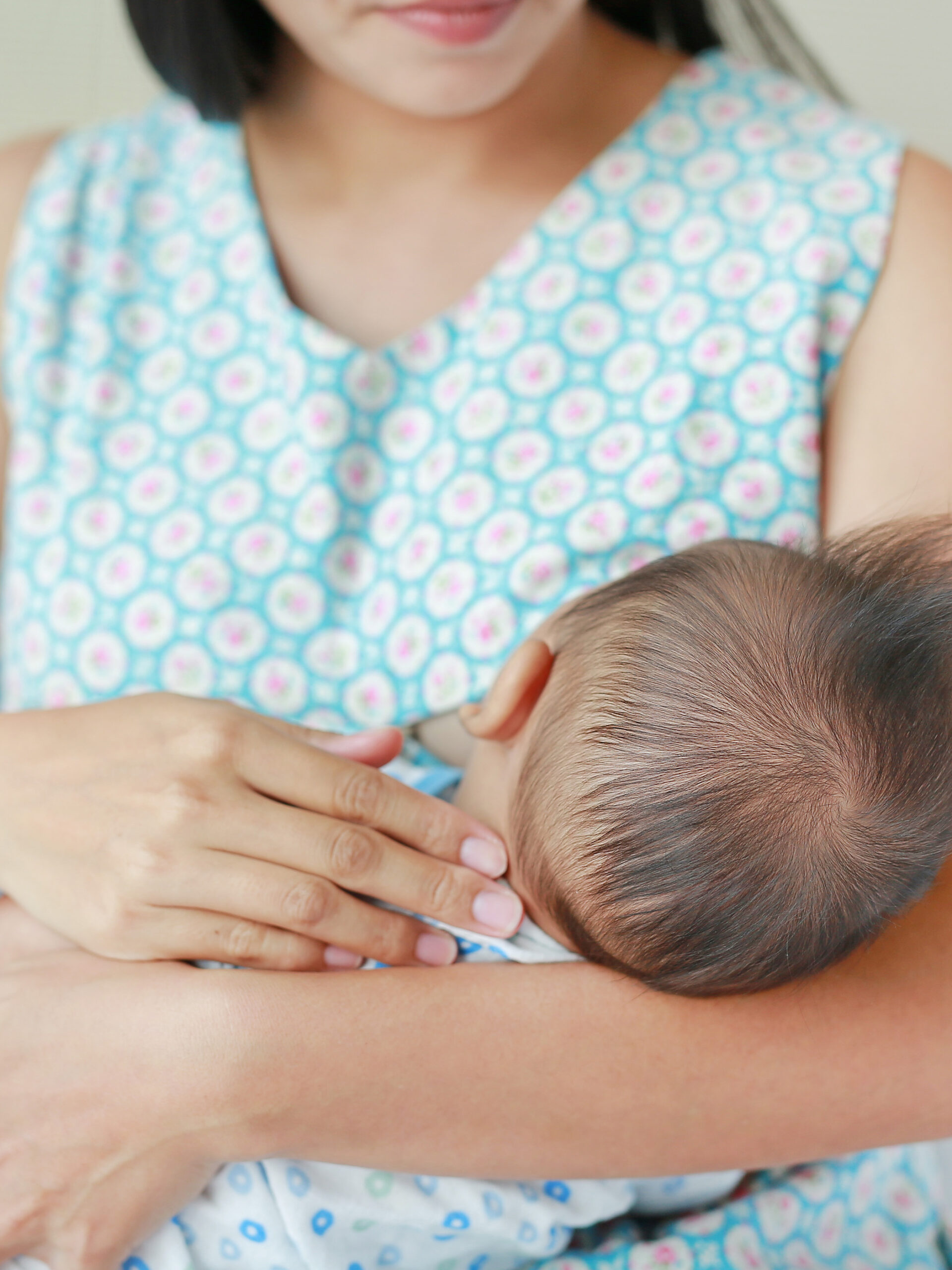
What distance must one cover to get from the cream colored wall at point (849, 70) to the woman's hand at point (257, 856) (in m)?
1.51

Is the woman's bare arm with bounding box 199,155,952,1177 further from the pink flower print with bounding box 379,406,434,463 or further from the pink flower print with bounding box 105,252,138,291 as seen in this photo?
the pink flower print with bounding box 105,252,138,291

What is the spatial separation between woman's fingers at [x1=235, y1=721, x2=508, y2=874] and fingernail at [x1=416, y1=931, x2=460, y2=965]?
0.03 metres

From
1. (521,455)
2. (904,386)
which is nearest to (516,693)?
(521,455)

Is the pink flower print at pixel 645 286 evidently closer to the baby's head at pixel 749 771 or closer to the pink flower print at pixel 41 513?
the baby's head at pixel 749 771

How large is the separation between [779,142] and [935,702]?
0.65 m

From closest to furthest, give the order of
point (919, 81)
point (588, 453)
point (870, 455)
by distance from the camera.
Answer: point (870, 455)
point (588, 453)
point (919, 81)

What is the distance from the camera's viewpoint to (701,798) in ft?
2.34

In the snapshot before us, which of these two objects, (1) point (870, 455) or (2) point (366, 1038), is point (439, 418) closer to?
(1) point (870, 455)

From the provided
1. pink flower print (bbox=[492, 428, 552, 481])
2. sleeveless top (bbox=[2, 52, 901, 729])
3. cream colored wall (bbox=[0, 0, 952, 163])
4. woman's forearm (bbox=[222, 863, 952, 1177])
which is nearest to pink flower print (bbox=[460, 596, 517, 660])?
sleeveless top (bbox=[2, 52, 901, 729])

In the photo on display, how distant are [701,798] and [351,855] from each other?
0.25m

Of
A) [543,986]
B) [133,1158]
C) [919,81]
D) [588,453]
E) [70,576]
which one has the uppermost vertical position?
[919,81]

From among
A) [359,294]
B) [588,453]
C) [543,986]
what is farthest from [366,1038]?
[359,294]

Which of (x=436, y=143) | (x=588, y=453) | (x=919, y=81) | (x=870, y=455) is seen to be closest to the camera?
(x=870, y=455)

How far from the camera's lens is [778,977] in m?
0.75
